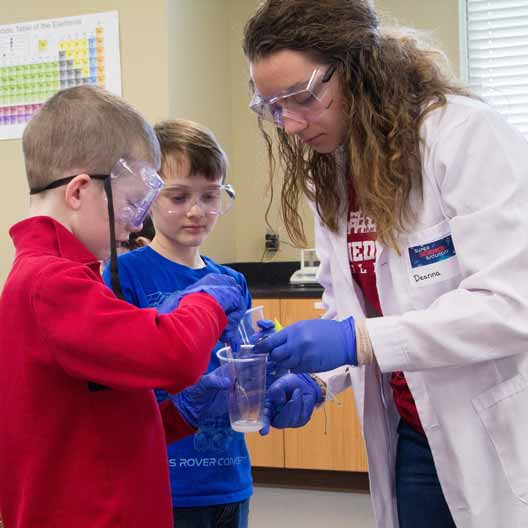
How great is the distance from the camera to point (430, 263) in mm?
1343

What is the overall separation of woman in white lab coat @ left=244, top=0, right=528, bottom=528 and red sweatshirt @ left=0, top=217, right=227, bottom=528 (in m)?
0.32

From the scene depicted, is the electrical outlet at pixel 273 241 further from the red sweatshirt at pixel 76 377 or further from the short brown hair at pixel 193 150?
the red sweatshirt at pixel 76 377

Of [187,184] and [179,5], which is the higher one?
[179,5]

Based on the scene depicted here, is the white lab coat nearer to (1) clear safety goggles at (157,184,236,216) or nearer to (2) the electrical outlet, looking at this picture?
(1) clear safety goggles at (157,184,236,216)

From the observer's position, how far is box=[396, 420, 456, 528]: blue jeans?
4.70 feet

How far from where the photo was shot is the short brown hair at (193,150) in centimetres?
176

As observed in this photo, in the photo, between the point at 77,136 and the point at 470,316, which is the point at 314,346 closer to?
the point at 470,316

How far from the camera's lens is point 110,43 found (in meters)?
3.63

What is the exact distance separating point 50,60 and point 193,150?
2.31 meters

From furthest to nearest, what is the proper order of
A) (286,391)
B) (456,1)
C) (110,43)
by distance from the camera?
(456,1)
(110,43)
(286,391)

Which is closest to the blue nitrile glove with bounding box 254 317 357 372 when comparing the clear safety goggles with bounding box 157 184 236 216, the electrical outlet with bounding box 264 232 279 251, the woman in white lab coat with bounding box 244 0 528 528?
the woman in white lab coat with bounding box 244 0 528 528

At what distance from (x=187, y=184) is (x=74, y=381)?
0.75 meters

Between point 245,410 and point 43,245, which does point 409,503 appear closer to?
point 245,410

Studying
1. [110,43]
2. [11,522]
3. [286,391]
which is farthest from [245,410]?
[110,43]
